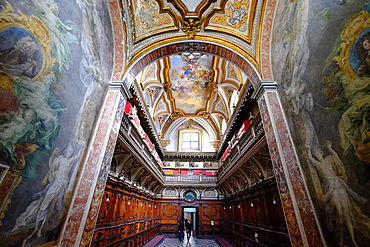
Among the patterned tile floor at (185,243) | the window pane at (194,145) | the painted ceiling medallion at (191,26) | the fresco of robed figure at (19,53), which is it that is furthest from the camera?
the window pane at (194,145)

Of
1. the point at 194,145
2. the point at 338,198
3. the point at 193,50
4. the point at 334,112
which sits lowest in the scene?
the point at 338,198

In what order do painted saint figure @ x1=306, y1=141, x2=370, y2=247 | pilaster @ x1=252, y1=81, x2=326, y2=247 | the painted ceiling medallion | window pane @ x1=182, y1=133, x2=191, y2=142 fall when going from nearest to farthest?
painted saint figure @ x1=306, y1=141, x2=370, y2=247, pilaster @ x1=252, y1=81, x2=326, y2=247, the painted ceiling medallion, window pane @ x1=182, y1=133, x2=191, y2=142

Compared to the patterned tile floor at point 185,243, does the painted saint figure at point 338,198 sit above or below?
above

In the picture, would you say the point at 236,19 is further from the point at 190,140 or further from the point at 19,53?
the point at 190,140

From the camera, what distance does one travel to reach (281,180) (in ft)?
14.0

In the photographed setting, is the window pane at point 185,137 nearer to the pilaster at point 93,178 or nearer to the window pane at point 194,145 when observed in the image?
the window pane at point 194,145

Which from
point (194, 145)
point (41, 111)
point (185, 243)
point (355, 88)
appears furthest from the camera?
point (194, 145)

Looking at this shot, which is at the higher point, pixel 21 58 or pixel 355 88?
pixel 21 58

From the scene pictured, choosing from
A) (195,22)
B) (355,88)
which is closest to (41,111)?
(355,88)

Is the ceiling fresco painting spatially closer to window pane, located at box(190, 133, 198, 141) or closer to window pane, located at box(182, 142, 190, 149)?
window pane, located at box(190, 133, 198, 141)

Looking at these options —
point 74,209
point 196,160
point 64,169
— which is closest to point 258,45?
point 64,169

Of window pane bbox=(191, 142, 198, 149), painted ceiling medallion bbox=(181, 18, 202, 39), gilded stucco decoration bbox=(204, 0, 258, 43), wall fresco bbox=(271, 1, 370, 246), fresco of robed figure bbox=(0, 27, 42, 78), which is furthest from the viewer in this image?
window pane bbox=(191, 142, 198, 149)

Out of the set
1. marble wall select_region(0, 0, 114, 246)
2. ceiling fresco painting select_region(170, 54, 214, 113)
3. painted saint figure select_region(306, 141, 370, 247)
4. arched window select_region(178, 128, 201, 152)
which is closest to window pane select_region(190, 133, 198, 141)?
arched window select_region(178, 128, 201, 152)

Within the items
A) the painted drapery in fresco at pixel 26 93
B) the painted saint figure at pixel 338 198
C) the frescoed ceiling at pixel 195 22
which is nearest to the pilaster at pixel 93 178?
the painted drapery in fresco at pixel 26 93
